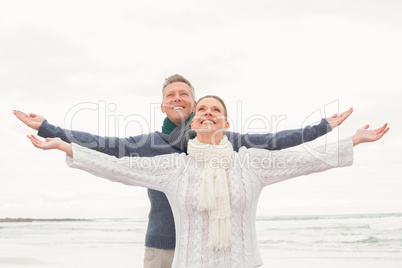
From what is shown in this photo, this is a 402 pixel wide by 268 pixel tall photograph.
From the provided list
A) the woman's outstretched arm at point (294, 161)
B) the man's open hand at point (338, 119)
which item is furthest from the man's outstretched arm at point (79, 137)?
the man's open hand at point (338, 119)

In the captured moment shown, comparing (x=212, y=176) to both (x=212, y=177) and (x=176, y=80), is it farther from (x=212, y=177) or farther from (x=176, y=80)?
(x=176, y=80)

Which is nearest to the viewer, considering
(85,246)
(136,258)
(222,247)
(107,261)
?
(222,247)

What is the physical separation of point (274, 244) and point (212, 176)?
29.1 ft

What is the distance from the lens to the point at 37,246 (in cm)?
1099

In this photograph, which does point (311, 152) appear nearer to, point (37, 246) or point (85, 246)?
point (85, 246)

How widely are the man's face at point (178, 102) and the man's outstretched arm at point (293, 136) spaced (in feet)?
1.52

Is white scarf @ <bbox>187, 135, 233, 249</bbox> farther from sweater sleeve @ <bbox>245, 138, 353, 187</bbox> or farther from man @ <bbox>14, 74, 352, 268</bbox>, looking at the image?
man @ <bbox>14, 74, 352, 268</bbox>

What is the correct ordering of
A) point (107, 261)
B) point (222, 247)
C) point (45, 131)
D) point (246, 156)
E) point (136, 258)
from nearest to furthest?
point (222, 247) → point (246, 156) → point (45, 131) → point (107, 261) → point (136, 258)

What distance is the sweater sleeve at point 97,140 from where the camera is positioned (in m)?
2.88

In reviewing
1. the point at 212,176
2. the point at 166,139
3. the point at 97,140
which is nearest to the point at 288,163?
the point at 212,176

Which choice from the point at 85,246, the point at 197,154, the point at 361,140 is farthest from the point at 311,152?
the point at 85,246

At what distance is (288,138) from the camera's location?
2.82 metres

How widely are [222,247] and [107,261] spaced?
20.9 ft

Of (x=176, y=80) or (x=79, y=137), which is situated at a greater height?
(x=176, y=80)
